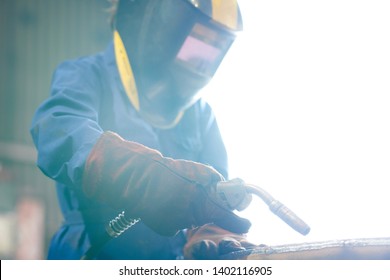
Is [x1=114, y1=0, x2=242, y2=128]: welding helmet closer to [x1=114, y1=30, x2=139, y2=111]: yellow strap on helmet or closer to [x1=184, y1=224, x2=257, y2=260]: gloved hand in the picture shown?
[x1=114, y1=30, x2=139, y2=111]: yellow strap on helmet

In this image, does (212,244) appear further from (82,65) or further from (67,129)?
(82,65)

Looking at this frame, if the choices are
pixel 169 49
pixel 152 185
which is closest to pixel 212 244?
pixel 152 185

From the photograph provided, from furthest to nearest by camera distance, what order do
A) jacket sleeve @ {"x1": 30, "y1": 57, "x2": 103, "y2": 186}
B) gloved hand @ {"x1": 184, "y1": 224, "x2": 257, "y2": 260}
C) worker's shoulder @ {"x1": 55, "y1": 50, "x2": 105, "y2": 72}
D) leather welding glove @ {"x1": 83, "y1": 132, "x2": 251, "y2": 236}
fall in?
worker's shoulder @ {"x1": 55, "y1": 50, "x2": 105, "y2": 72} < gloved hand @ {"x1": 184, "y1": 224, "x2": 257, "y2": 260} < jacket sleeve @ {"x1": 30, "y1": 57, "x2": 103, "y2": 186} < leather welding glove @ {"x1": 83, "y1": 132, "x2": 251, "y2": 236}

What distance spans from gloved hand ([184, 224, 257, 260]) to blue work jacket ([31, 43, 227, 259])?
114 millimetres

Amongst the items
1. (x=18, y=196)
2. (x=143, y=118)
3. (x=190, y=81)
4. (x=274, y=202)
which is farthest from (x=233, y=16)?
(x=18, y=196)

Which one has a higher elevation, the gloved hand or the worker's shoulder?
the worker's shoulder

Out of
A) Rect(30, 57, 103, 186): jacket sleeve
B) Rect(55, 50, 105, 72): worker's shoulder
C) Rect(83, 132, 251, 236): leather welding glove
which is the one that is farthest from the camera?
Rect(55, 50, 105, 72): worker's shoulder

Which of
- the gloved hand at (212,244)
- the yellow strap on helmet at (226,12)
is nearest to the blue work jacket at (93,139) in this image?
the gloved hand at (212,244)

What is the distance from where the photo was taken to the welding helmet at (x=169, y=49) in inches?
54.9

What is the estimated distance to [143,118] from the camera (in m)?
1.44

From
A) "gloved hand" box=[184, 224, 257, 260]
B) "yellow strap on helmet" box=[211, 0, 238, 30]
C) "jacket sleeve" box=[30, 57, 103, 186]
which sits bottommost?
"gloved hand" box=[184, 224, 257, 260]

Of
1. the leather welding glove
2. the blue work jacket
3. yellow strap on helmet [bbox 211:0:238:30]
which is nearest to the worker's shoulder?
the blue work jacket

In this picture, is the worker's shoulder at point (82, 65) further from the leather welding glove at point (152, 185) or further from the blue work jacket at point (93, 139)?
the leather welding glove at point (152, 185)

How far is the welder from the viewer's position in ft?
3.19
